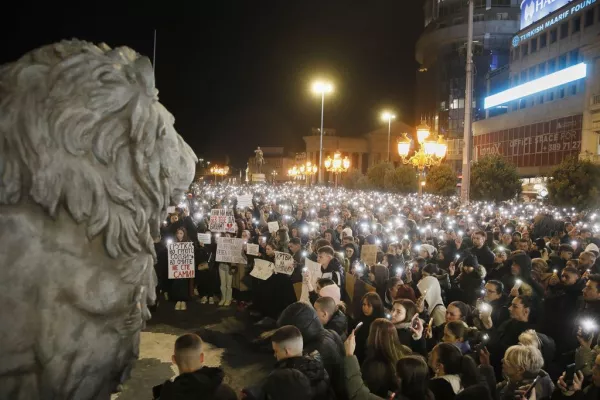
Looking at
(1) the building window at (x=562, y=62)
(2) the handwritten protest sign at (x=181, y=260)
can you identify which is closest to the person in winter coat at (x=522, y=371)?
(2) the handwritten protest sign at (x=181, y=260)

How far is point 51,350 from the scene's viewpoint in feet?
6.23

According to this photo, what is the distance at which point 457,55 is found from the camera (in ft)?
279

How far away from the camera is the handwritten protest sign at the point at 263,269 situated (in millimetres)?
10875

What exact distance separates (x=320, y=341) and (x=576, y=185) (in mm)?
22333

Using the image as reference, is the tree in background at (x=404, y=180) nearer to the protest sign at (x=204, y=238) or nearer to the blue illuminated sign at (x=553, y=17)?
the blue illuminated sign at (x=553, y=17)

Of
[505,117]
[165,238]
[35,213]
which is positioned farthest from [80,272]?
[505,117]

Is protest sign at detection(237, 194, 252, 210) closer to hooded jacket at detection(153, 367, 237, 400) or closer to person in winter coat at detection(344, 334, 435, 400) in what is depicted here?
person in winter coat at detection(344, 334, 435, 400)

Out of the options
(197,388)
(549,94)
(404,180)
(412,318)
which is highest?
(549,94)

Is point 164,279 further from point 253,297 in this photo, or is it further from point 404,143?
point 404,143

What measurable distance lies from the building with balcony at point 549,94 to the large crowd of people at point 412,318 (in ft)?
116

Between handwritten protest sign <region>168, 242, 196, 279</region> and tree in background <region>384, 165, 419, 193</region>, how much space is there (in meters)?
38.2

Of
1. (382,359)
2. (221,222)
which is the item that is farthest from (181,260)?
(382,359)

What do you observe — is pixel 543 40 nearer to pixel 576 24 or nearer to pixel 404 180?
pixel 576 24

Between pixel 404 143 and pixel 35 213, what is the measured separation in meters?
17.5
